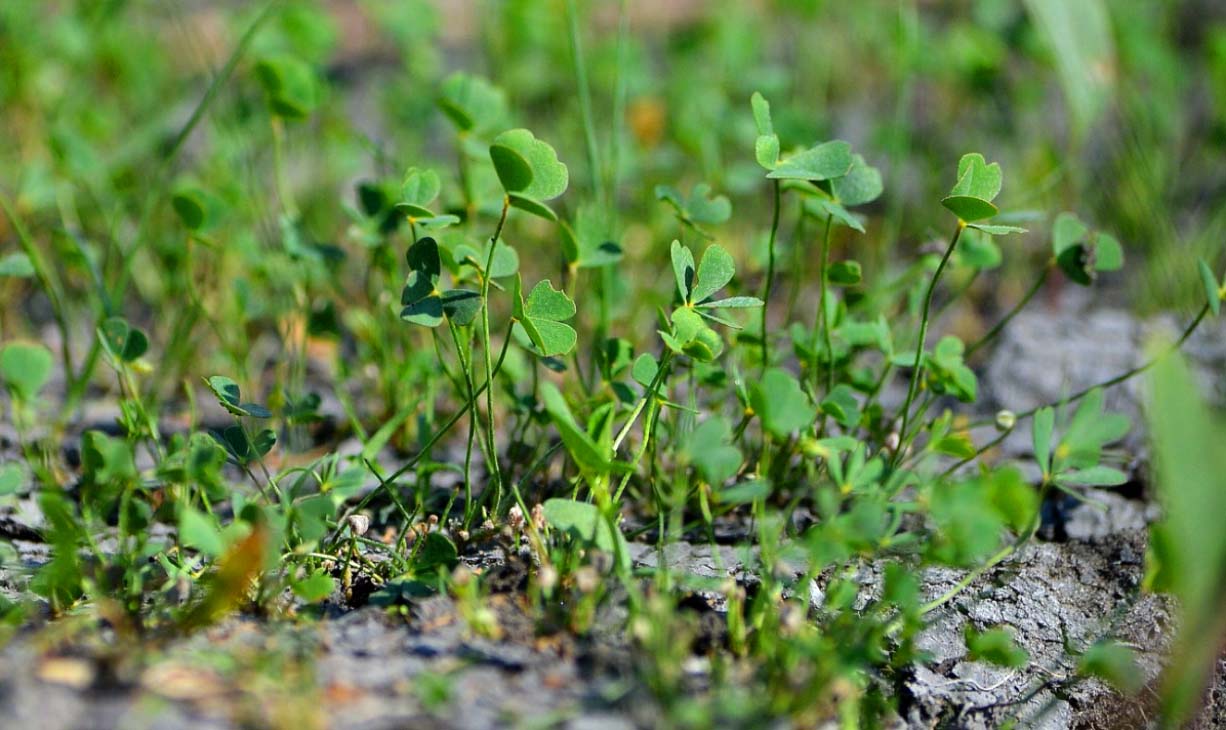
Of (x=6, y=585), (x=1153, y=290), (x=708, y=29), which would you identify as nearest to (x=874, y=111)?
(x=708, y=29)

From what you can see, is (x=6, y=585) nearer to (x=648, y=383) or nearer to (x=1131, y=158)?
(x=648, y=383)

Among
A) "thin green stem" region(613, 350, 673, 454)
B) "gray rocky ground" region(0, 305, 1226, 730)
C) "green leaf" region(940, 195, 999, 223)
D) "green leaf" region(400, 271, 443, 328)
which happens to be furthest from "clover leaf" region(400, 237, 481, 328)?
"green leaf" region(940, 195, 999, 223)

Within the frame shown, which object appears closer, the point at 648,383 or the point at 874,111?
the point at 648,383

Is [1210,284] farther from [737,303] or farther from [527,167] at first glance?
[527,167]

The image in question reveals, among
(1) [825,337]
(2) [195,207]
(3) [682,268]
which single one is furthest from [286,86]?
(1) [825,337]

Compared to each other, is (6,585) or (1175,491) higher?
(1175,491)

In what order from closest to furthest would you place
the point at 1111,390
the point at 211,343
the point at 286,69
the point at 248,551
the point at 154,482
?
the point at 248,551 → the point at 154,482 → the point at 286,69 → the point at 1111,390 → the point at 211,343
